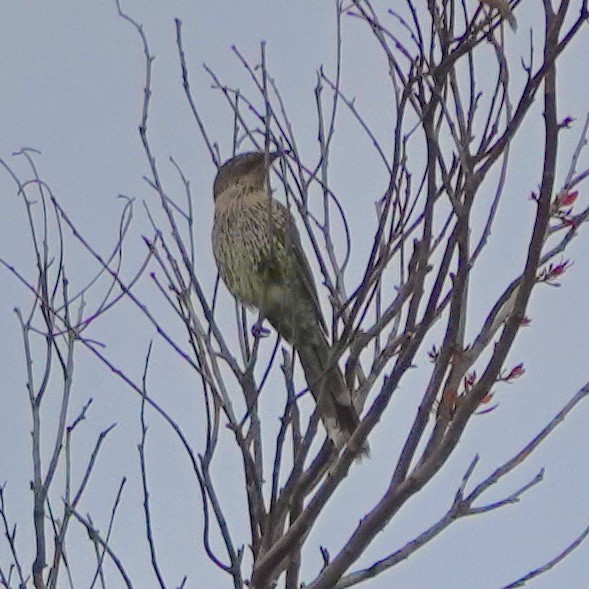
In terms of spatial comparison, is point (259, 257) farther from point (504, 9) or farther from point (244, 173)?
point (504, 9)

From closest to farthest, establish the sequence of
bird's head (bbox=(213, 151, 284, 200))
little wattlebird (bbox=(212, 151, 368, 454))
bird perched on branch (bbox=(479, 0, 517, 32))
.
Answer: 1. bird perched on branch (bbox=(479, 0, 517, 32))
2. little wattlebird (bbox=(212, 151, 368, 454))
3. bird's head (bbox=(213, 151, 284, 200))

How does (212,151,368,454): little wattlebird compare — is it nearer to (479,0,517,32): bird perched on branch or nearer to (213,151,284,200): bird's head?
(213,151,284,200): bird's head

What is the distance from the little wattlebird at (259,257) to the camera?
5.08 m

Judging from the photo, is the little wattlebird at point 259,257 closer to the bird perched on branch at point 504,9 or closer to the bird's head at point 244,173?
the bird's head at point 244,173

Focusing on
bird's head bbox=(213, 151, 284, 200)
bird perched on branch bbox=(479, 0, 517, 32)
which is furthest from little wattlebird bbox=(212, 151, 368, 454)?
bird perched on branch bbox=(479, 0, 517, 32)

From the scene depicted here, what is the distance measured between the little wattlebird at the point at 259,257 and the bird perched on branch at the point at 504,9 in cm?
218

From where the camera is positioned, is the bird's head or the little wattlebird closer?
the little wattlebird

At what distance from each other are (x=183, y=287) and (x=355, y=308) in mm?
681

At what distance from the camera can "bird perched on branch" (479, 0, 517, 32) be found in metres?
2.69

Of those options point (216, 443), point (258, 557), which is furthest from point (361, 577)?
point (216, 443)

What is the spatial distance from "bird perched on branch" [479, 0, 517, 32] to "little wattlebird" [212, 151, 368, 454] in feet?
7.14

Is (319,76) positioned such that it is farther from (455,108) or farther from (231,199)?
(231,199)

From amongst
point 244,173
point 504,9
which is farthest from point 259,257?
point 504,9

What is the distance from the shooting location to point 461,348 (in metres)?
2.73
